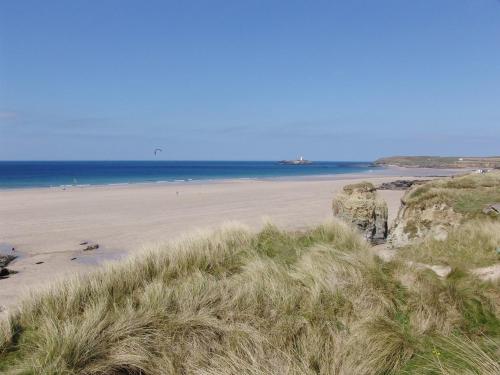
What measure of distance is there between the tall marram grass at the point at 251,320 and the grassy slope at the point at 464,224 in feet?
3.00

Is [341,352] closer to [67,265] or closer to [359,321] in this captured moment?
[359,321]

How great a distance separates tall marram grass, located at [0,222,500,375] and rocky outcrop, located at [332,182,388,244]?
4128 mm

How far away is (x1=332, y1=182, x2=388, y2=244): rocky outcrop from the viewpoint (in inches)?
407

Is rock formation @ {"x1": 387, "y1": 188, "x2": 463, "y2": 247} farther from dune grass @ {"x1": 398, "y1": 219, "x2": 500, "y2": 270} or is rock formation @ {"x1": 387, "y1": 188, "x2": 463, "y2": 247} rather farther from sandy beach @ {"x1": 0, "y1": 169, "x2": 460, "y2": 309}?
sandy beach @ {"x1": 0, "y1": 169, "x2": 460, "y2": 309}

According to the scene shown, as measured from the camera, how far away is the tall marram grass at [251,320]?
3551 millimetres

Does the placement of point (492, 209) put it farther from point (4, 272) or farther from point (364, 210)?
point (4, 272)

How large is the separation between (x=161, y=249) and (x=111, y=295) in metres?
1.86

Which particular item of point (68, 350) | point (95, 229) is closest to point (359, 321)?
point (68, 350)

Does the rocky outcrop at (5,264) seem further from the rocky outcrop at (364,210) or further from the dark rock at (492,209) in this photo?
the dark rock at (492,209)

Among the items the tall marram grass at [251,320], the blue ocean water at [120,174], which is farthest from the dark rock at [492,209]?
the blue ocean water at [120,174]

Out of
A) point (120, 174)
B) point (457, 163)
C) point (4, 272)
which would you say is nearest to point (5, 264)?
point (4, 272)

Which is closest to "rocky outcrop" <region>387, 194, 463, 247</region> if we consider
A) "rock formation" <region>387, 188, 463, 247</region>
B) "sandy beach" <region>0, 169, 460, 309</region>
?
"rock formation" <region>387, 188, 463, 247</region>

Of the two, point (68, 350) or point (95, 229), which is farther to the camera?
point (95, 229)

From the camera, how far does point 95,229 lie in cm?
1396
